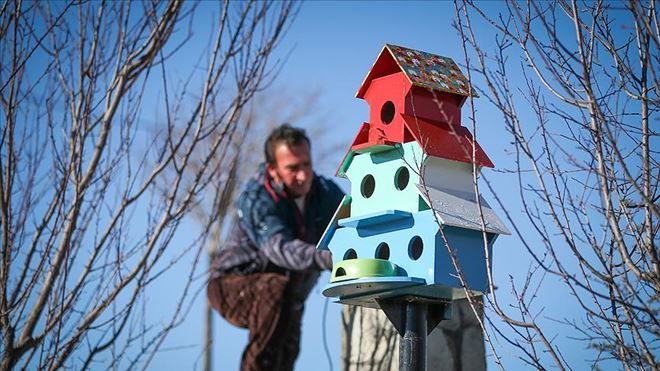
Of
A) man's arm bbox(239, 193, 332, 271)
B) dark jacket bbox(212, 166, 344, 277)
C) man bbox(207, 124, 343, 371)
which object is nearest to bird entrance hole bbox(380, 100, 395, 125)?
man's arm bbox(239, 193, 332, 271)

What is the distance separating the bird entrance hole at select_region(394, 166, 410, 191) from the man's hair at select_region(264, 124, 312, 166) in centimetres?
269

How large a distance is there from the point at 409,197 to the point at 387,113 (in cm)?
44

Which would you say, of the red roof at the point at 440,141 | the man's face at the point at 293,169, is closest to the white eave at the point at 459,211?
the red roof at the point at 440,141

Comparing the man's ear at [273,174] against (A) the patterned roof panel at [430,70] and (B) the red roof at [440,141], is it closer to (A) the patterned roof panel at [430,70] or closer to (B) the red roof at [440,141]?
(A) the patterned roof panel at [430,70]

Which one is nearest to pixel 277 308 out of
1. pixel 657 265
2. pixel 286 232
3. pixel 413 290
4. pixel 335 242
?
pixel 286 232

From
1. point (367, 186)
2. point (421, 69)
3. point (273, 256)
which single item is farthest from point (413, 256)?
point (273, 256)

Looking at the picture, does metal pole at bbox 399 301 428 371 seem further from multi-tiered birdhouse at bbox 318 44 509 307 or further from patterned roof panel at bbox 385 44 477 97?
patterned roof panel at bbox 385 44 477 97

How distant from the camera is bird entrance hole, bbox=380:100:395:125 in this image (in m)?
3.91

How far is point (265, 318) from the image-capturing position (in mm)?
5965

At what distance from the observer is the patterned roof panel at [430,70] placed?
3744 mm

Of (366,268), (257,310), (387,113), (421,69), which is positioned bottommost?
(366,268)

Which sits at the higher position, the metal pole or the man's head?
the man's head

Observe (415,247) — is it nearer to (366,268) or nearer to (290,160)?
(366,268)

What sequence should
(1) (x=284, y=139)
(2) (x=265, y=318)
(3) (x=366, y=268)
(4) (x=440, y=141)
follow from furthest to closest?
(1) (x=284, y=139) < (2) (x=265, y=318) < (4) (x=440, y=141) < (3) (x=366, y=268)
